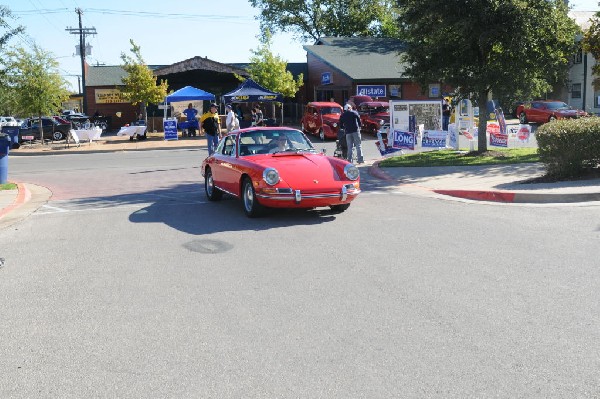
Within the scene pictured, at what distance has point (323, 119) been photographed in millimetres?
29594

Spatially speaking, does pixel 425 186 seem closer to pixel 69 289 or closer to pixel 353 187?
pixel 353 187

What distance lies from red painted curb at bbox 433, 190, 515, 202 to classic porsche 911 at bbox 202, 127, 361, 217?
2.73 m

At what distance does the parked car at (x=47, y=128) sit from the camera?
33.9 metres

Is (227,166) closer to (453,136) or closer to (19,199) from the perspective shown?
(19,199)

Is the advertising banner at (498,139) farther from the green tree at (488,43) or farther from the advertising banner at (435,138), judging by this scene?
the green tree at (488,43)

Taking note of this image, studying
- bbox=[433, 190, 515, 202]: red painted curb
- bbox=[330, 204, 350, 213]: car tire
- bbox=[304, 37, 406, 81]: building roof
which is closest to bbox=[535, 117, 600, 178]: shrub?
bbox=[433, 190, 515, 202]: red painted curb

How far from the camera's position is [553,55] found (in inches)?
632

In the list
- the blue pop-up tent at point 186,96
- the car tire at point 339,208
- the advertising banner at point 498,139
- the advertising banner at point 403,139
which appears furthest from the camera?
the blue pop-up tent at point 186,96

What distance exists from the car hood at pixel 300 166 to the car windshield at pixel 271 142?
308mm

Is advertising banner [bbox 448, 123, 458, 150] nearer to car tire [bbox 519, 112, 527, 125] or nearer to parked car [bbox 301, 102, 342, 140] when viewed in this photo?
parked car [bbox 301, 102, 342, 140]

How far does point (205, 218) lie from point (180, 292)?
404cm

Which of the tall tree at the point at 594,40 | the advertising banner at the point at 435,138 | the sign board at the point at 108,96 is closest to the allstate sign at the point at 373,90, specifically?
the sign board at the point at 108,96

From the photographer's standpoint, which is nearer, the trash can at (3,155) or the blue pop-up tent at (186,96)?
the trash can at (3,155)

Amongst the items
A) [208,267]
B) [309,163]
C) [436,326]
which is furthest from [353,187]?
[436,326]
